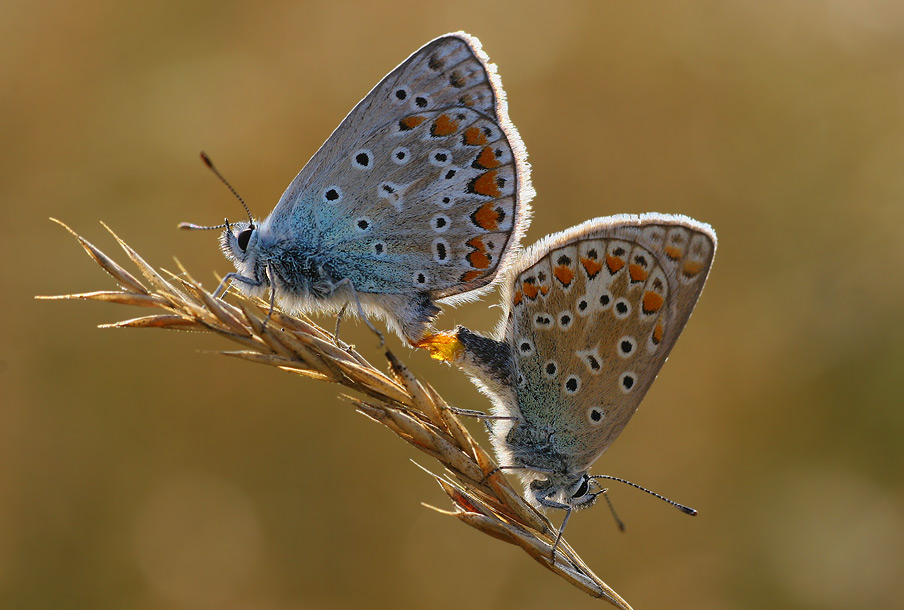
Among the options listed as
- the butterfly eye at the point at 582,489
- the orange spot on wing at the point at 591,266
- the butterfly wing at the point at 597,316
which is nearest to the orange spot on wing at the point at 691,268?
the butterfly wing at the point at 597,316

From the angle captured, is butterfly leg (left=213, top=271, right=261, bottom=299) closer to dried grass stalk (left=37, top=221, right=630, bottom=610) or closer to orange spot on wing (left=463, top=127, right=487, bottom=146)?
dried grass stalk (left=37, top=221, right=630, bottom=610)

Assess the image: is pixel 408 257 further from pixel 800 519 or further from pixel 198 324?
pixel 800 519

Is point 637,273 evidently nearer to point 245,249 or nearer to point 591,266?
point 591,266

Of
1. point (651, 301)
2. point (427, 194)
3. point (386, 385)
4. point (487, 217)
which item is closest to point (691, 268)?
point (651, 301)

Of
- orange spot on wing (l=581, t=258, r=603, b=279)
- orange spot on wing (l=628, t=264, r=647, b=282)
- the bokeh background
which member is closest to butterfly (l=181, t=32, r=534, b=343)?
orange spot on wing (l=581, t=258, r=603, b=279)

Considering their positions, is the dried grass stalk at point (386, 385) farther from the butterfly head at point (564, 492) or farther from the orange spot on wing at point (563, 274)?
the orange spot on wing at point (563, 274)
